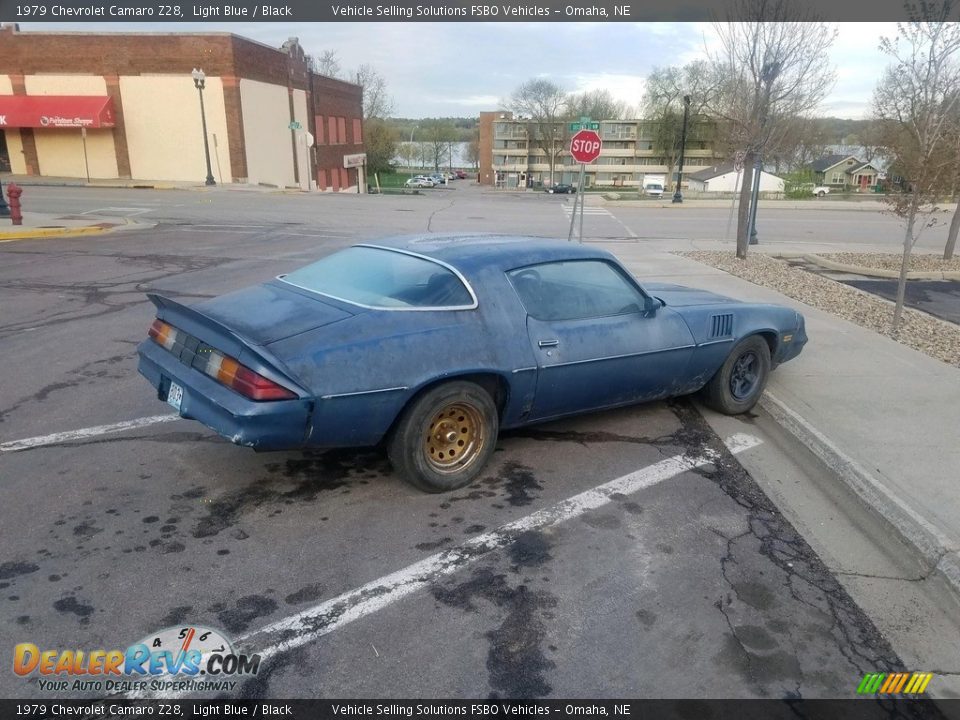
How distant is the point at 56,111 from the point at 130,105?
3.50 meters

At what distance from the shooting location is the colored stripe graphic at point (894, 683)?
2727mm

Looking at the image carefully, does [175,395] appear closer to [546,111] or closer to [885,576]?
[885,576]

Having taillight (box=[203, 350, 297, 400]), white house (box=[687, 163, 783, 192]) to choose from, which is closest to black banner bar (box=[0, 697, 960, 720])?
taillight (box=[203, 350, 297, 400])

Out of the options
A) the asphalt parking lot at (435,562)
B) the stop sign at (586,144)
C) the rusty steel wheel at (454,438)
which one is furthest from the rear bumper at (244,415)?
the stop sign at (586,144)

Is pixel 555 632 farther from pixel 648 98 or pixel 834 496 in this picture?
pixel 648 98

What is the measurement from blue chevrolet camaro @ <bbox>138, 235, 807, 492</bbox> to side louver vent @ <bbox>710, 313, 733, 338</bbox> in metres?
0.01

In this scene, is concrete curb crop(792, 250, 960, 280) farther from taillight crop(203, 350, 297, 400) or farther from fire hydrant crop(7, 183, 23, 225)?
fire hydrant crop(7, 183, 23, 225)

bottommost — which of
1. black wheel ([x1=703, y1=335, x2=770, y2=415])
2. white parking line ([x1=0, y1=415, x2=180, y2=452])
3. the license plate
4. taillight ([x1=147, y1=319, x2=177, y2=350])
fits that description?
white parking line ([x1=0, y1=415, x2=180, y2=452])

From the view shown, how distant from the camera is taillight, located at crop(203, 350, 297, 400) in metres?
3.50

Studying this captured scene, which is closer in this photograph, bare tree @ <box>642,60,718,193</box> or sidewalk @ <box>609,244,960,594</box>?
sidewalk @ <box>609,244,960,594</box>

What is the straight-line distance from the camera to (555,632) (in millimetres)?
2947

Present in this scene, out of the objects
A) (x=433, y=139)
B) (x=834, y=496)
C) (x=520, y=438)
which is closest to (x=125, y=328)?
(x=520, y=438)

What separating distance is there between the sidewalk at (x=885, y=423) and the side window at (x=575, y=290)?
5.48ft

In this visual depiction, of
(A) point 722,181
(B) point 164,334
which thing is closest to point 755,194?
(B) point 164,334
